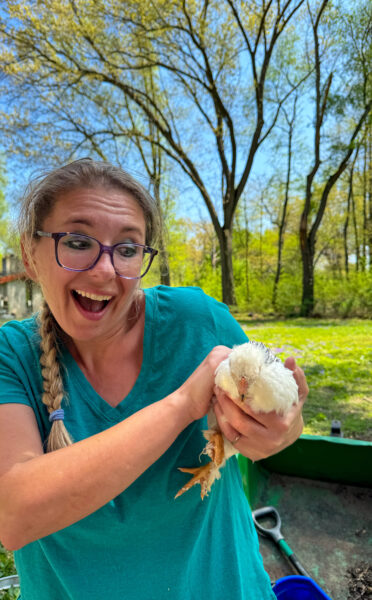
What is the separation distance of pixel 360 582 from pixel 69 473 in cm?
246

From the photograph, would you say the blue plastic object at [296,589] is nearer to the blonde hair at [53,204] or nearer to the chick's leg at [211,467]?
the chick's leg at [211,467]

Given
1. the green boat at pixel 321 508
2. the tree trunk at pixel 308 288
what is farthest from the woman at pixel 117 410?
the tree trunk at pixel 308 288

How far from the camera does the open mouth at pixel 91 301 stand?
0.99m

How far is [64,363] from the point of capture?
105cm

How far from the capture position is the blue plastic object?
1791 mm

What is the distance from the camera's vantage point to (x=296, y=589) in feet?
5.94

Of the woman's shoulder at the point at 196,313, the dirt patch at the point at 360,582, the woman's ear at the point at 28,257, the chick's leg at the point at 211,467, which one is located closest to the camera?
the chick's leg at the point at 211,467

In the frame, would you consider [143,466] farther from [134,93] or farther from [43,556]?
[134,93]

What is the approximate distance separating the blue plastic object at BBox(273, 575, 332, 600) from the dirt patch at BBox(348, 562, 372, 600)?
53cm

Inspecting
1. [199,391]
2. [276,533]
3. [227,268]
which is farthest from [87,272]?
[227,268]

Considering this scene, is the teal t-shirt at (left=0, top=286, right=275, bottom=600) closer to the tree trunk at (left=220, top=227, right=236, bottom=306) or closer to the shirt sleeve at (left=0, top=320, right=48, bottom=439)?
the shirt sleeve at (left=0, top=320, right=48, bottom=439)

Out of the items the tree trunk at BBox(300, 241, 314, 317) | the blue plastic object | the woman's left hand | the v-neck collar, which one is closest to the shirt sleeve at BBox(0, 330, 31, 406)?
the v-neck collar

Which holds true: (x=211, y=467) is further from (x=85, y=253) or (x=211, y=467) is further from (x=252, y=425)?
(x=85, y=253)

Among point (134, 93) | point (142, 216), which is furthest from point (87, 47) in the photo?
point (142, 216)
